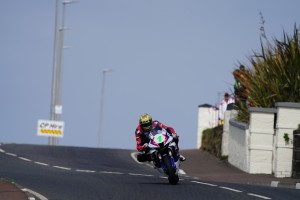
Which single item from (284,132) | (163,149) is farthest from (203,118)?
(163,149)

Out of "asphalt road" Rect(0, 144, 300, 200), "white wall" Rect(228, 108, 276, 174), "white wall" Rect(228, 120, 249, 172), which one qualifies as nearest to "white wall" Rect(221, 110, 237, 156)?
"white wall" Rect(228, 120, 249, 172)

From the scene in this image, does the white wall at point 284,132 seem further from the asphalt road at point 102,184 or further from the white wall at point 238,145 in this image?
the asphalt road at point 102,184

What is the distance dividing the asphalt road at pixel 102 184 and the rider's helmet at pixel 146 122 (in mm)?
1202

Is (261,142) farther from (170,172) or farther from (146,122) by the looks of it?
(170,172)

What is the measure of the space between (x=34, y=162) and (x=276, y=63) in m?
7.67

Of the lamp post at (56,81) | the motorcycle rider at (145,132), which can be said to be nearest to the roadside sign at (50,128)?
the lamp post at (56,81)

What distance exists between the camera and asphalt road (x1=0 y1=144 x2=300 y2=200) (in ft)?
66.3

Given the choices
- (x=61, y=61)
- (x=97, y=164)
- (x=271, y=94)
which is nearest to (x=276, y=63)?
(x=271, y=94)

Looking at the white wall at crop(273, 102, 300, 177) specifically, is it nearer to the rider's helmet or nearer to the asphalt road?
the asphalt road

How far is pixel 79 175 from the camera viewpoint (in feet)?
85.6

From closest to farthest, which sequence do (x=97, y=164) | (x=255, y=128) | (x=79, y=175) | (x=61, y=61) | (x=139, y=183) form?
(x=139, y=183) < (x=79, y=175) < (x=255, y=128) < (x=97, y=164) < (x=61, y=61)

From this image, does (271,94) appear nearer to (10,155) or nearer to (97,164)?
(97,164)

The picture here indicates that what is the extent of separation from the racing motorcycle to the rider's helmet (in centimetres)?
15

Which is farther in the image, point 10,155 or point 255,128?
point 10,155
